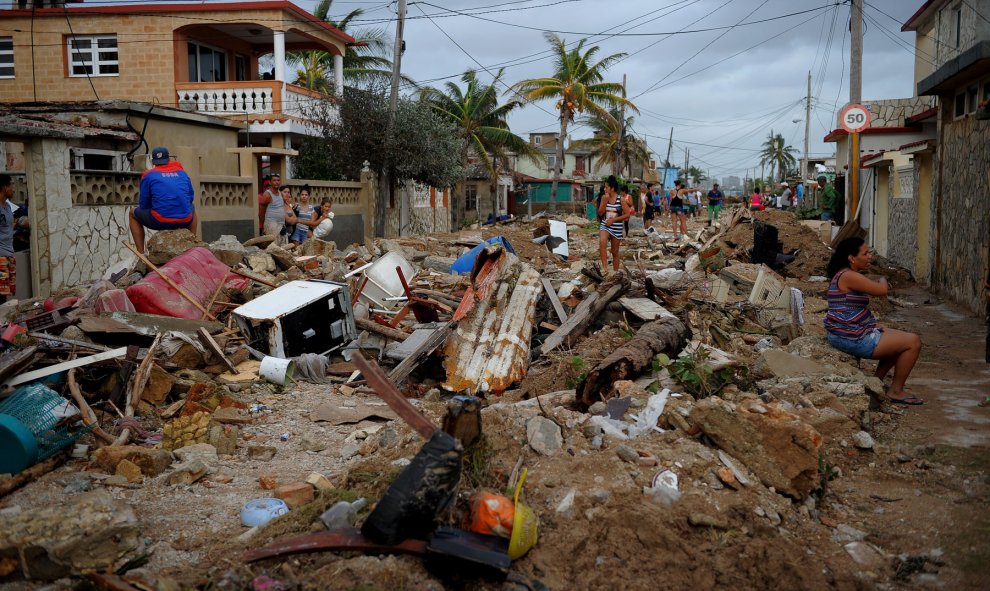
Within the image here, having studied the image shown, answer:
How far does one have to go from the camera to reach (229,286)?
9.34 metres

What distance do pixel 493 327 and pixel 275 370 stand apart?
87.3 inches

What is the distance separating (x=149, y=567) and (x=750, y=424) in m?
3.47

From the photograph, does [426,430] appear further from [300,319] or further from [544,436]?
[300,319]

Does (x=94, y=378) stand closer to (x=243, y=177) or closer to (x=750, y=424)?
(x=750, y=424)

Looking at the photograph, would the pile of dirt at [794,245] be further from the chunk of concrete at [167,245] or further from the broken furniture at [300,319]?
the chunk of concrete at [167,245]

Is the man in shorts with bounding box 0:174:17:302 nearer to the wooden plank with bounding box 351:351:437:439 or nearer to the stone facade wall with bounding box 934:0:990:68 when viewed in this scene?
the wooden plank with bounding box 351:351:437:439

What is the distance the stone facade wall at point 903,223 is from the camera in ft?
47.8

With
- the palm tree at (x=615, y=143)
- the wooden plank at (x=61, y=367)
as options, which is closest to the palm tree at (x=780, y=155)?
the palm tree at (x=615, y=143)

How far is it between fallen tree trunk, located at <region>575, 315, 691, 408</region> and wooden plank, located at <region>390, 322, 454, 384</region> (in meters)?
1.86

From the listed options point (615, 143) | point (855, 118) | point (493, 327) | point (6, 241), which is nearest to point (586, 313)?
point (493, 327)

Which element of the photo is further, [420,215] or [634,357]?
[420,215]

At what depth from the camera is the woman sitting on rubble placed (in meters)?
6.15

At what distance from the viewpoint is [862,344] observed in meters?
6.25

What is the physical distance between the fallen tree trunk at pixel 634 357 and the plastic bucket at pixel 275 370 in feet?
9.61
